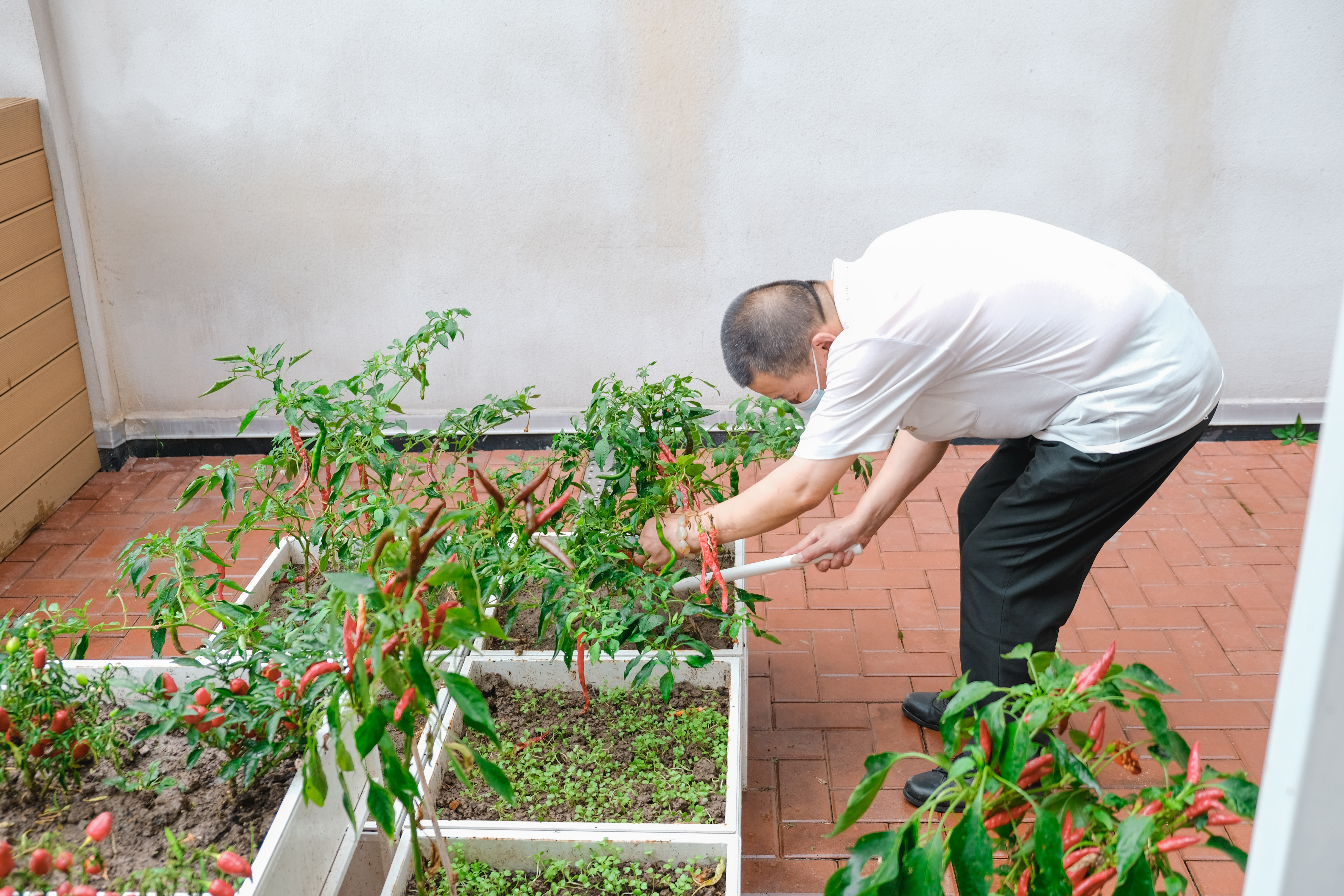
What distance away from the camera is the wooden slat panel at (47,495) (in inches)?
165

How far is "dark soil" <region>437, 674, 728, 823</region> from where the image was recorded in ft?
7.61

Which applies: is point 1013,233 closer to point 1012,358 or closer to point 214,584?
point 1012,358

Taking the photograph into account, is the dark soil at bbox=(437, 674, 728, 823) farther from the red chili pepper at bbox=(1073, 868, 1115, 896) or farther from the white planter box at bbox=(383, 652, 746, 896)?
the red chili pepper at bbox=(1073, 868, 1115, 896)

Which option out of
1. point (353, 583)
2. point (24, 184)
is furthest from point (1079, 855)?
point (24, 184)

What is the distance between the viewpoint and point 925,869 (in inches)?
43.3

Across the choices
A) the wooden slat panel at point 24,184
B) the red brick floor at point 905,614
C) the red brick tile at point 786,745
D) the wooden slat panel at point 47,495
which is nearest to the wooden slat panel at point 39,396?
the wooden slat panel at point 47,495

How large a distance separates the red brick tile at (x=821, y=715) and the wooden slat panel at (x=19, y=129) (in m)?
3.67

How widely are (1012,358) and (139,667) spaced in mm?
2100

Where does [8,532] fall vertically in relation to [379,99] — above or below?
below

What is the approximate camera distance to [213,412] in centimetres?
506

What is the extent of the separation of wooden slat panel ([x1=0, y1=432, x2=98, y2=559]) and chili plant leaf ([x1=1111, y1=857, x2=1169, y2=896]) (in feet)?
14.3

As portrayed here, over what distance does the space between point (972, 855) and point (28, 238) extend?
4.55 metres

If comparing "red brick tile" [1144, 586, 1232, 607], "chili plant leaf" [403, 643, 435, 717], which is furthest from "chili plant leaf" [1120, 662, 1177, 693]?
"red brick tile" [1144, 586, 1232, 607]

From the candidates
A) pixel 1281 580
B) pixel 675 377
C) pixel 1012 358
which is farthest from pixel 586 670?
pixel 1281 580
